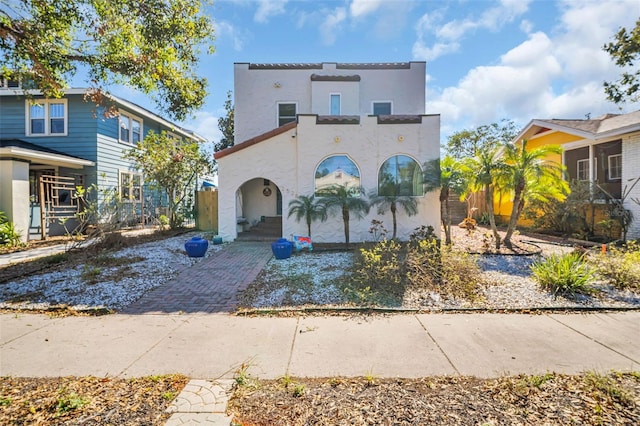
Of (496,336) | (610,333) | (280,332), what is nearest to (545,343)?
(496,336)

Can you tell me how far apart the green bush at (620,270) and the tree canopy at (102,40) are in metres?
11.1

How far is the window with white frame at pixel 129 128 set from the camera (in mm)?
17234

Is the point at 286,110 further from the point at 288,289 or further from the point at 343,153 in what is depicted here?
Result: the point at 288,289

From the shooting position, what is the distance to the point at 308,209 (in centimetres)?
1118

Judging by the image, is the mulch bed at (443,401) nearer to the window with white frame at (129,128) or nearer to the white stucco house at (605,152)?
the white stucco house at (605,152)

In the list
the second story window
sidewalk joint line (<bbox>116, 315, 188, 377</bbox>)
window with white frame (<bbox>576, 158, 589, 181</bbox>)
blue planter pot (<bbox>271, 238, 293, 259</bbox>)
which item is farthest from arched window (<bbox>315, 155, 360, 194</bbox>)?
window with white frame (<bbox>576, 158, 589, 181</bbox>)

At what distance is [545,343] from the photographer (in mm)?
4176

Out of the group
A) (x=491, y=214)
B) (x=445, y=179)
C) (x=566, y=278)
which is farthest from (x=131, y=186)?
(x=566, y=278)

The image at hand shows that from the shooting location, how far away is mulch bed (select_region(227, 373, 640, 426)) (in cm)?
273

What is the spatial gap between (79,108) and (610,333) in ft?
64.8

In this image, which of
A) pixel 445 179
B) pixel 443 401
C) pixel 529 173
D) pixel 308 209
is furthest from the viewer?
pixel 308 209

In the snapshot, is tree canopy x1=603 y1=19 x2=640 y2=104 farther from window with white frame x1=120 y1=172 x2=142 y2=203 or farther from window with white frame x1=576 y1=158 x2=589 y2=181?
window with white frame x1=120 y1=172 x2=142 y2=203

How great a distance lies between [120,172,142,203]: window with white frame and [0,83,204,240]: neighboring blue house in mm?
55

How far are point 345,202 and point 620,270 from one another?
697 cm
